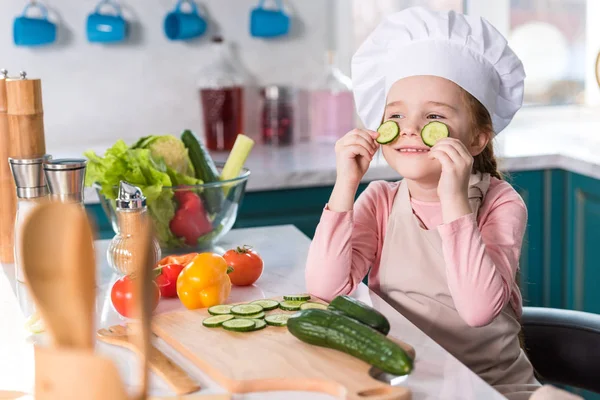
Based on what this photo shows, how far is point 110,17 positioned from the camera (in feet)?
9.95

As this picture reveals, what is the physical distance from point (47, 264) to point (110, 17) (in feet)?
8.28

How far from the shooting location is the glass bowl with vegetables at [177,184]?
1863mm

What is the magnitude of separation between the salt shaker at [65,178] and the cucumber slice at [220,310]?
0.31 m

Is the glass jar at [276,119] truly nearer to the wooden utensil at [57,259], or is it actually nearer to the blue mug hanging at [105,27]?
the blue mug hanging at [105,27]

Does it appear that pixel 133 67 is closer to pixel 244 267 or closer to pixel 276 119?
pixel 276 119

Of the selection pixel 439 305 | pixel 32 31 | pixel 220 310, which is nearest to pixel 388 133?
pixel 439 305

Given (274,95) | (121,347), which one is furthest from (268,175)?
(121,347)

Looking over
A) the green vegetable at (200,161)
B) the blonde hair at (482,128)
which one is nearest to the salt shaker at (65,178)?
the green vegetable at (200,161)

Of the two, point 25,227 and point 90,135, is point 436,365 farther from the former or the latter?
point 90,135

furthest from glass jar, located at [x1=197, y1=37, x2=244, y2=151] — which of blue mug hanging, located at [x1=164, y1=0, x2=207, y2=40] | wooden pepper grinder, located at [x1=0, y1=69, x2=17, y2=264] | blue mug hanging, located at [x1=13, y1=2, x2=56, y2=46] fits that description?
wooden pepper grinder, located at [x1=0, y1=69, x2=17, y2=264]

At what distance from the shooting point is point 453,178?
4.81 feet

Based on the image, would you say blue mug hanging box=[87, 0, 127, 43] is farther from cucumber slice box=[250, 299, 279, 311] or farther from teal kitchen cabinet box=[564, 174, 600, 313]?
cucumber slice box=[250, 299, 279, 311]

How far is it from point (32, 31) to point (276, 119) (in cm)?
94

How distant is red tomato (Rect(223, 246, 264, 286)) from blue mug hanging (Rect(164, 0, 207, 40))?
5.49 feet
